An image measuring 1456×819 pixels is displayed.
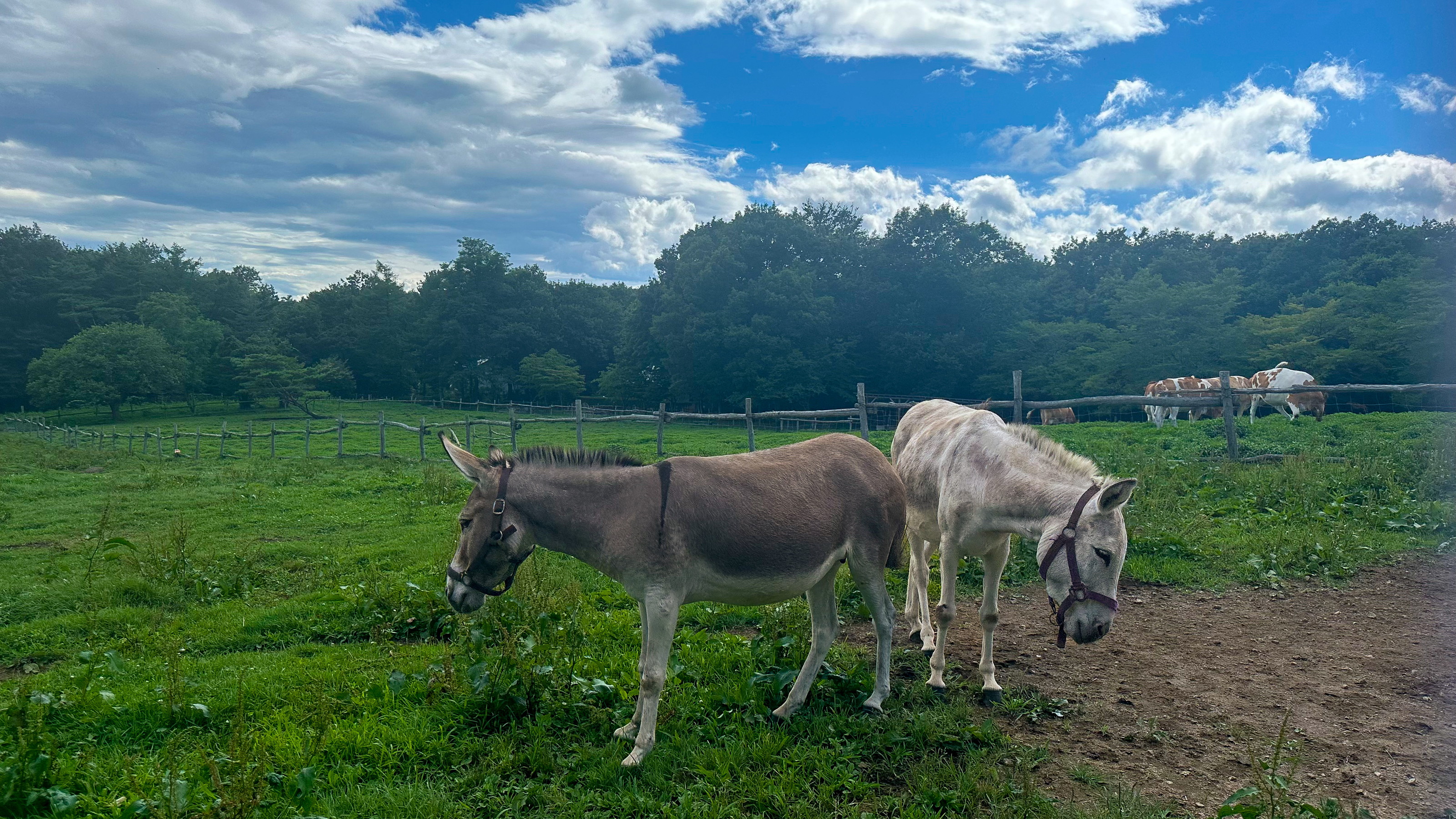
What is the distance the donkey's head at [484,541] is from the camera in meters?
3.98

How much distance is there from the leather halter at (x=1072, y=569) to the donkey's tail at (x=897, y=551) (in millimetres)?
912

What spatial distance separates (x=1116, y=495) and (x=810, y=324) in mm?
38104

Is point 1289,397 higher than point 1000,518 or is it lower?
higher

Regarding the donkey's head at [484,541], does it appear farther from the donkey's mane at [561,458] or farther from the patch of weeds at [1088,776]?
the patch of weeds at [1088,776]

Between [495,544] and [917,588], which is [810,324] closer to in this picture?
[917,588]

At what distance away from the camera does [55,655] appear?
18.7 ft

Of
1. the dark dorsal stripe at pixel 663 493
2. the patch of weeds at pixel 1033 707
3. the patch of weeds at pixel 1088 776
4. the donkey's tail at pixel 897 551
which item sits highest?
the dark dorsal stripe at pixel 663 493

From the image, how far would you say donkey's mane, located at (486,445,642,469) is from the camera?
4191 millimetres

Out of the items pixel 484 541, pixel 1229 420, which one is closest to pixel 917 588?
pixel 484 541

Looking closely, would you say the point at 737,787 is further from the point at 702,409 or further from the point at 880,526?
the point at 702,409

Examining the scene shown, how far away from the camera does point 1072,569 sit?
158 inches

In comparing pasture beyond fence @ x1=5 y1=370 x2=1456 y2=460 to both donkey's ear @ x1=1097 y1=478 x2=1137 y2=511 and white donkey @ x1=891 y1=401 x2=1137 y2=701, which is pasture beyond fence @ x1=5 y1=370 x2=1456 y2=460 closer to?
donkey's ear @ x1=1097 y1=478 x2=1137 y2=511

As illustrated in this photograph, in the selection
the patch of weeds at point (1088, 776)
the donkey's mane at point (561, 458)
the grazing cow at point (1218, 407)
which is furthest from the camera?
the grazing cow at point (1218, 407)

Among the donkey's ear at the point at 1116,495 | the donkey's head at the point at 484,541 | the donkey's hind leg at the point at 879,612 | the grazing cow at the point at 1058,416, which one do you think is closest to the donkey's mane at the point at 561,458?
the donkey's head at the point at 484,541
